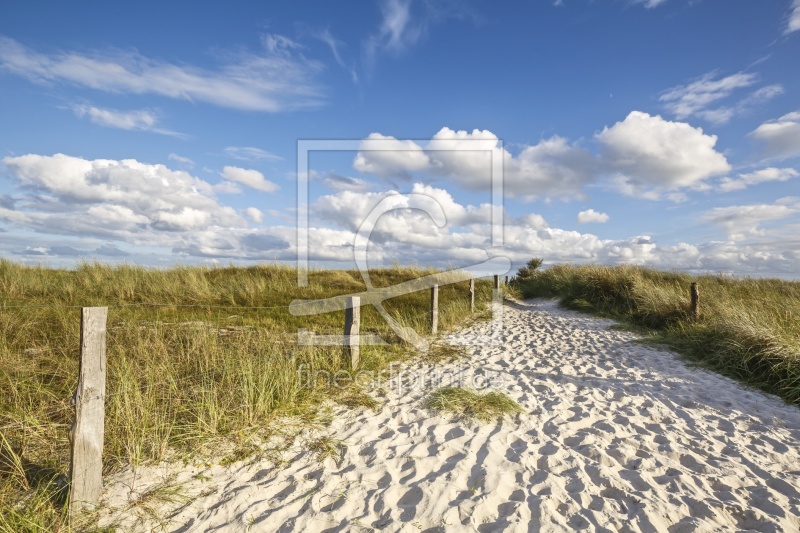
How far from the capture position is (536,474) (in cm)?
356

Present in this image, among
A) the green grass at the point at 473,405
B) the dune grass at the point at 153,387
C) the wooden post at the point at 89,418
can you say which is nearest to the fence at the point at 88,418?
the wooden post at the point at 89,418

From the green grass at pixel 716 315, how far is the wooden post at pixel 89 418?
25.8 feet

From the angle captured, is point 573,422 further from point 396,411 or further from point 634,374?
point 634,374

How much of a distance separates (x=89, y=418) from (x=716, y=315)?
1128 centimetres

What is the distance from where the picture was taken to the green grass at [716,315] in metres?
6.20

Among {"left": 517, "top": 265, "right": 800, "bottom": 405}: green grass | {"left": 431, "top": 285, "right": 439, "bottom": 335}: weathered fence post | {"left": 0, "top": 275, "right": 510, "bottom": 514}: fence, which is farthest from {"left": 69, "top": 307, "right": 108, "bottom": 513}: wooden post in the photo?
{"left": 517, "top": 265, "right": 800, "bottom": 405}: green grass

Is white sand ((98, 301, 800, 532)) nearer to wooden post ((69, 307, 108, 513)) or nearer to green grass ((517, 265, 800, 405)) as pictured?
wooden post ((69, 307, 108, 513))

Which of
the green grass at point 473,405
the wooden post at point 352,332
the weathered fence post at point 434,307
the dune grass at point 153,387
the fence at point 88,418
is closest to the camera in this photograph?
the fence at point 88,418

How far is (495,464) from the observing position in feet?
12.2

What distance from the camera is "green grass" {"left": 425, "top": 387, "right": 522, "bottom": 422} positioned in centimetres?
479

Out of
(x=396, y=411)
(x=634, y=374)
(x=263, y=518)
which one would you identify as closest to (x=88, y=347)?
(x=263, y=518)

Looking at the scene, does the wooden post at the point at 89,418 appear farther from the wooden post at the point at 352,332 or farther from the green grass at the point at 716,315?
the green grass at the point at 716,315

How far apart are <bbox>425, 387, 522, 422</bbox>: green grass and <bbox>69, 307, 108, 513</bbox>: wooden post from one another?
335cm

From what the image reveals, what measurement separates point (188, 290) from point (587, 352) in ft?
35.1
